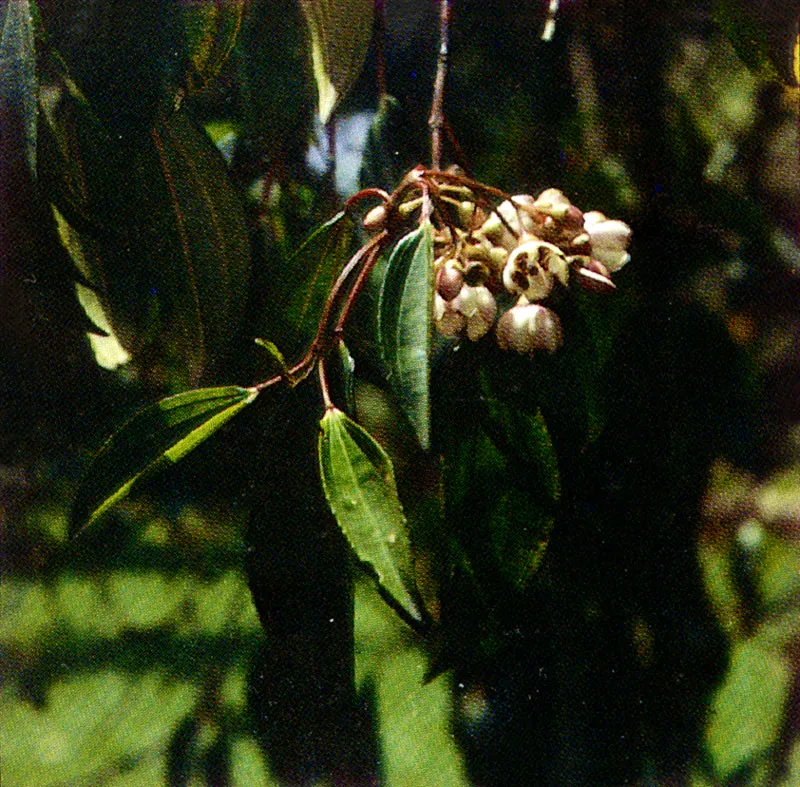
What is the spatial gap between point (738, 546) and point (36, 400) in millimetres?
508

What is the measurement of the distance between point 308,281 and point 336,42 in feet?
0.55

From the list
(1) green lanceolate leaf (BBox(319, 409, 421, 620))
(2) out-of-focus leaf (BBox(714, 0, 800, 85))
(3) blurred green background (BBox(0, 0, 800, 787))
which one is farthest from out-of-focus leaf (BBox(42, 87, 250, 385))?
(2) out-of-focus leaf (BBox(714, 0, 800, 85))

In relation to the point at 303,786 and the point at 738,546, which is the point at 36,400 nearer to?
the point at 303,786

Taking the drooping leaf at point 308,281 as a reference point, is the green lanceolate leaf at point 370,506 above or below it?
below

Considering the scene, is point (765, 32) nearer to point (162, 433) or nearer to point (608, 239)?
point (608, 239)

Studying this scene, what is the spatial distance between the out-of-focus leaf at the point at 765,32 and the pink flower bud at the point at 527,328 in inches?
9.0

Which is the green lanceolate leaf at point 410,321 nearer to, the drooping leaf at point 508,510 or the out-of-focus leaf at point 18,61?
the drooping leaf at point 508,510

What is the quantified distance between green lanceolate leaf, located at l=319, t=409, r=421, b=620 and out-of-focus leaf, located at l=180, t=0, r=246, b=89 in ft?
0.90

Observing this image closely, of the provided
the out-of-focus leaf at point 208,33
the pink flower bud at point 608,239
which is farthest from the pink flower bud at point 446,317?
the out-of-focus leaf at point 208,33

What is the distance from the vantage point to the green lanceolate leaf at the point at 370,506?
0.61 m

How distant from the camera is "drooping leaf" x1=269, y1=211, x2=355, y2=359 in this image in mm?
637

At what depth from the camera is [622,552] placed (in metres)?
0.64

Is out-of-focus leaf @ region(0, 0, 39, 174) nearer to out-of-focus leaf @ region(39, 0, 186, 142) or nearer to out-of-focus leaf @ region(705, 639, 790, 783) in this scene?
out-of-focus leaf @ region(39, 0, 186, 142)

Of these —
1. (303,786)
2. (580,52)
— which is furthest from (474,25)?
(303,786)
